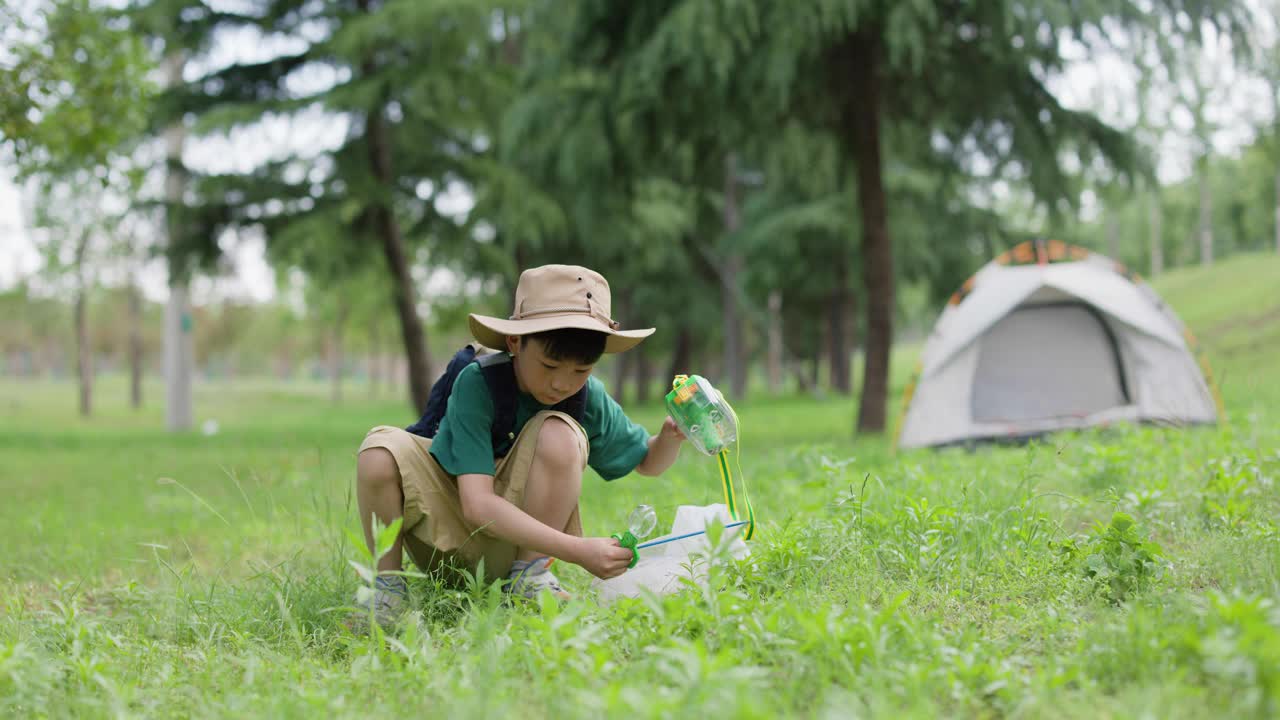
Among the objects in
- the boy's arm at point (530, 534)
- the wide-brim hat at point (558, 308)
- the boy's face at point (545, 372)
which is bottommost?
the boy's arm at point (530, 534)

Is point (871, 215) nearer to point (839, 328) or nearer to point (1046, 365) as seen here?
point (1046, 365)

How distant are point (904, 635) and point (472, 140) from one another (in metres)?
11.8

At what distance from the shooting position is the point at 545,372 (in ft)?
8.18

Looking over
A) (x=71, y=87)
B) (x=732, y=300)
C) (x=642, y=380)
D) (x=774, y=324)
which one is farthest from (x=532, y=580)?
(x=774, y=324)

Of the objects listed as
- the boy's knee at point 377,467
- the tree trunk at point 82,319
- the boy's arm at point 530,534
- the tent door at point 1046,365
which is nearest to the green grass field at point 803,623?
the boy's arm at point 530,534

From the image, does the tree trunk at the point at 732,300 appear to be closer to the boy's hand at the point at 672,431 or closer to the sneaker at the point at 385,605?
the boy's hand at the point at 672,431

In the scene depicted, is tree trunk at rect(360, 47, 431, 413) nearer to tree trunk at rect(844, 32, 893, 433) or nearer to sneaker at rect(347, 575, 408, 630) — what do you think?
tree trunk at rect(844, 32, 893, 433)

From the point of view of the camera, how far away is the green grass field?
1.71 metres

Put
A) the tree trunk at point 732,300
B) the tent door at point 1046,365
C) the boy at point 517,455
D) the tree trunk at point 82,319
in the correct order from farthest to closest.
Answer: the tree trunk at point 82,319 → the tree trunk at point 732,300 → the tent door at point 1046,365 → the boy at point 517,455

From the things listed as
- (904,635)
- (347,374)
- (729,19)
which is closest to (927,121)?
(729,19)

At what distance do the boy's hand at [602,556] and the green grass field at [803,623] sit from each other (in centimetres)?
10

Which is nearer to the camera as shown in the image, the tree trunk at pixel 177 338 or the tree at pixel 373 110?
the tree at pixel 373 110

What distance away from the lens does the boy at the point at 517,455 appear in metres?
2.42

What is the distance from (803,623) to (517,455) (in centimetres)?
99
